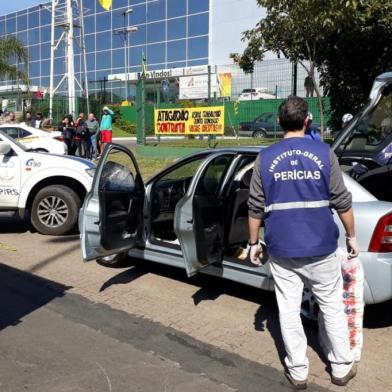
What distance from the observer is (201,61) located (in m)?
51.3

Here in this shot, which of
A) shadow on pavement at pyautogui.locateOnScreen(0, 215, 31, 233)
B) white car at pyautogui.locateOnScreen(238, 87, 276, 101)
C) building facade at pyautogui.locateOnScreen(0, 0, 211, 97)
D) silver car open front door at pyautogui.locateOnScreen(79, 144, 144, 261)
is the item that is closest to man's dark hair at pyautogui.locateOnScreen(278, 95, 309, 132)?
silver car open front door at pyautogui.locateOnScreen(79, 144, 144, 261)

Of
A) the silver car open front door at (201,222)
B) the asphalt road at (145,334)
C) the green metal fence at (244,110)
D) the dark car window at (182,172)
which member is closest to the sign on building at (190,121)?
the green metal fence at (244,110)

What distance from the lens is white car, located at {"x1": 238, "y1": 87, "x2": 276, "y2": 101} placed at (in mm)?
24922

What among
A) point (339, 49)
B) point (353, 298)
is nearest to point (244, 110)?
point (339, 49)

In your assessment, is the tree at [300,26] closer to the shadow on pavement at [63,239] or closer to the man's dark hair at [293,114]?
the man's dark hair at [293,114]

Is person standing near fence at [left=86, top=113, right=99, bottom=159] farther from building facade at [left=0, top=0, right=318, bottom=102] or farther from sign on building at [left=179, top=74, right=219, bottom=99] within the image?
building facade at [left=0, top=0, right=318, bottom=102]

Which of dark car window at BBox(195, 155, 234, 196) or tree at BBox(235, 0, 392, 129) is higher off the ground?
tree at BBox(235, 0, 392, 129)

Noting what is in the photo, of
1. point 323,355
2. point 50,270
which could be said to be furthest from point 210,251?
point 50,270

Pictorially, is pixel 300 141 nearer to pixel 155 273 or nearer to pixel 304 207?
pixel 304 207

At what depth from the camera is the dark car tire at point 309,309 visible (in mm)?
4508

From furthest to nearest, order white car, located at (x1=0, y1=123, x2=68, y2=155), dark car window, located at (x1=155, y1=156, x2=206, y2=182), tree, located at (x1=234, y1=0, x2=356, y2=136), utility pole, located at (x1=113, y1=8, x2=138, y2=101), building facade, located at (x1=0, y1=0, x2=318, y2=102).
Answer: utility pole, located at (x1=113, y1=8, x2=138, y2=101) → building facade, located at (x1=0, y1=0, x2=318, y2=102) → white car, located at (x1=0, y1=123, x2=68, y2=155) → tree, located at (x1=234, y1=0, x2=356, y2=136) → dark car window, located at (x1=155, y1=156, x2=206, y2=182)

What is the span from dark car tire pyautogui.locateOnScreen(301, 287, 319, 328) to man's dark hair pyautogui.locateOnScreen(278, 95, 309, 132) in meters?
1.57

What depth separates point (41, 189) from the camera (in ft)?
26.4

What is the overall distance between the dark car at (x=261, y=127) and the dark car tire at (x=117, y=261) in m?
14.4
